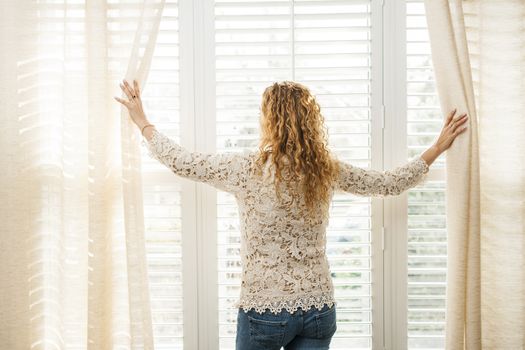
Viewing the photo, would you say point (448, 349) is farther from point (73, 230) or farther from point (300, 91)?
point (73, 230)

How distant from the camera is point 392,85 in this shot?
74.0 inches

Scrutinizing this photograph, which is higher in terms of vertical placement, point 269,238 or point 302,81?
point 302,81

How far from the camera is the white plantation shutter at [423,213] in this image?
1.89 m

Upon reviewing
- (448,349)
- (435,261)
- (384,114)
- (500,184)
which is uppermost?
(384,114)

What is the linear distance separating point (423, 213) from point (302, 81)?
28.5 inches

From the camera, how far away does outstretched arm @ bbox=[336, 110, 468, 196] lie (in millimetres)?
1638

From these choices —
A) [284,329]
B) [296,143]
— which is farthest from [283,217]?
[284,329]

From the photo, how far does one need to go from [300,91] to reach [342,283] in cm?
81

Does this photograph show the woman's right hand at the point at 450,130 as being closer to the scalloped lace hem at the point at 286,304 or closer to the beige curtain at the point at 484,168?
the beige curtain at the point at 484,168

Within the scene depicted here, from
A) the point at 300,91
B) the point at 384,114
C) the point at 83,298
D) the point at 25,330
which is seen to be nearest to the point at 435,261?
the point at 384,114

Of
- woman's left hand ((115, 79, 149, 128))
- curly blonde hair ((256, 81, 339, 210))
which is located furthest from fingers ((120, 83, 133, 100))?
curly blonde hair ((256, 81, 339, 210))

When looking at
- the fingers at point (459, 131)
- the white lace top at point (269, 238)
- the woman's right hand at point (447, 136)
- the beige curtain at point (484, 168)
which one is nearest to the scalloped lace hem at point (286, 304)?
the white lace top at point (269, 238)

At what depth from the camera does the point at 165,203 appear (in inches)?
74.1

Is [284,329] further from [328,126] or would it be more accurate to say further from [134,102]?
[134,102]
